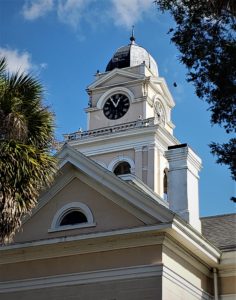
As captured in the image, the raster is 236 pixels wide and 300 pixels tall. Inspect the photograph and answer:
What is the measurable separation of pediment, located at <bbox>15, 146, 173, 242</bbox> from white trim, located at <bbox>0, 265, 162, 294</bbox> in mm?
1167

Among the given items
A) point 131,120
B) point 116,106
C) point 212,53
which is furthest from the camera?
point 116,106

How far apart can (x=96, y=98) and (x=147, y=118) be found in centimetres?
511

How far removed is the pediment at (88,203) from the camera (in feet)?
58.3

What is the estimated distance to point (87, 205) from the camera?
18.9m

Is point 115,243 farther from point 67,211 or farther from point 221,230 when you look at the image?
point 221,230

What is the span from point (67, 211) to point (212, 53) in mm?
8246

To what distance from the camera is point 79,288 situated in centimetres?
1764

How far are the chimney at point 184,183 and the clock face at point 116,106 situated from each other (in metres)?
24.1

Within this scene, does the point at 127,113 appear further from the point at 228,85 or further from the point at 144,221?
the point at 228,85

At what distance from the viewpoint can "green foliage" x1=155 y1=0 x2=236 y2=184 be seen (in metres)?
12.3

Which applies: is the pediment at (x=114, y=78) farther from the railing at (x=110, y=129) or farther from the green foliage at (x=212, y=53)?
the green foliage at (x=212, y=53)

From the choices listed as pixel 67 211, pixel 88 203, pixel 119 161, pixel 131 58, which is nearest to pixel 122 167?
pixel 119 161

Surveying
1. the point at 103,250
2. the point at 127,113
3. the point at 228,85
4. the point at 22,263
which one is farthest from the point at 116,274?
the point at 127,113

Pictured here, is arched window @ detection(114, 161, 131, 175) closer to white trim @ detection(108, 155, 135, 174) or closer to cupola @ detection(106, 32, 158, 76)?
white trim @ detection(108, 155, 135, 174)
